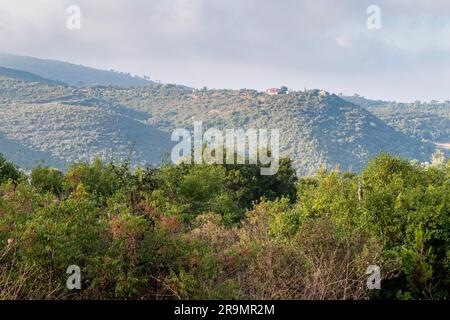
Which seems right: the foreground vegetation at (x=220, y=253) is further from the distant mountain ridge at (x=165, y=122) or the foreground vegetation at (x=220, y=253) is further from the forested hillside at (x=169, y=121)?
the distant mountain ridge at (x=165, y=122)

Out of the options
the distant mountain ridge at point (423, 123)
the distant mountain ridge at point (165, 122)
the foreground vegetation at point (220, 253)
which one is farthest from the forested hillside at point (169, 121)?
the foreground vegetation at point (220, 253)

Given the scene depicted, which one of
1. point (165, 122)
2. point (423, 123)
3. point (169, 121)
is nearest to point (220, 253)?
point (165, 122)

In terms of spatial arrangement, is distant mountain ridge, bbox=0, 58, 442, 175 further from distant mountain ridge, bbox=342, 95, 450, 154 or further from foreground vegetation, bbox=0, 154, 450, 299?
foreground vegetation, bbox=0, 154, 450, 299

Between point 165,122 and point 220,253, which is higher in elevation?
point 220,253

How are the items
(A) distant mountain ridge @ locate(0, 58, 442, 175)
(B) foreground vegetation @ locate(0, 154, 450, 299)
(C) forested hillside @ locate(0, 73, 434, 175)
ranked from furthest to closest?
(C) forested hillside @ locate(0, 73, 434, 175)
(A) distant mountain ridge @ locate(0, 58, 442, 175)
(B) foreground vegetation @ locate(0, 154, 450, 299)

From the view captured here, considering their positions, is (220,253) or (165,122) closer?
(220,253)

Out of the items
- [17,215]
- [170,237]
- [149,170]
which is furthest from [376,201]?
[149,170]

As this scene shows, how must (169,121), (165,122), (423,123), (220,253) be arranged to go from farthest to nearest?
(423,123) < (169,121) < (165,122) < (220,253)

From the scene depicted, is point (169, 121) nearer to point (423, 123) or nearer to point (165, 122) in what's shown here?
point (165, 122)

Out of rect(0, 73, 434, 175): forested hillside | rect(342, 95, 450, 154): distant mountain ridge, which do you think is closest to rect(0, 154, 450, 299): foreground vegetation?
rect(0, 73, 434, 175): forested hillside

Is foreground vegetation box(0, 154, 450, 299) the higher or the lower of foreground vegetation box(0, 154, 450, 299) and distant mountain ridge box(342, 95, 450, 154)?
the higher

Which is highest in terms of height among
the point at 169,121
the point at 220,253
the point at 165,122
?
the point at 220,253

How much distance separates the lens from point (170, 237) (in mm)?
7645

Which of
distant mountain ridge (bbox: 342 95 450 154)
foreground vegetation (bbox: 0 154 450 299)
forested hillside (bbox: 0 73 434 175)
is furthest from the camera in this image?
distant mountain ridge (bbox: 342 95 450 154)
